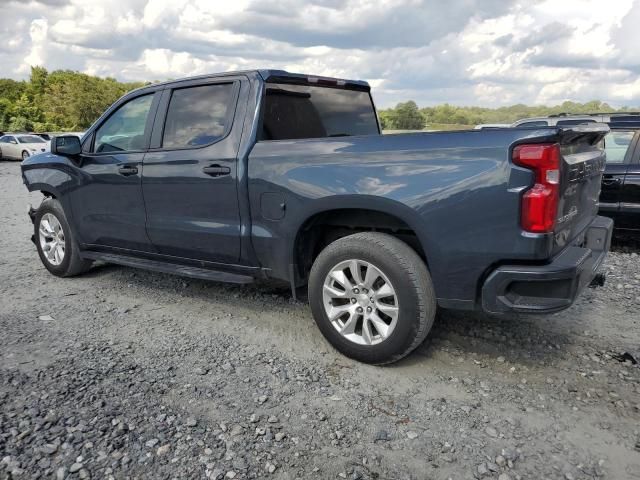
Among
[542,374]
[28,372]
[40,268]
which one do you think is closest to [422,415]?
[542,374]

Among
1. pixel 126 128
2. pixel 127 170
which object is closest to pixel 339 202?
pixel 127 170

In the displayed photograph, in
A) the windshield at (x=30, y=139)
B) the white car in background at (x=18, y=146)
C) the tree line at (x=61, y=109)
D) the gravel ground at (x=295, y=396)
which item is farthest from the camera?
the tree line at (x=61, y=109)

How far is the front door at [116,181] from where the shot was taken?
4.36 meters

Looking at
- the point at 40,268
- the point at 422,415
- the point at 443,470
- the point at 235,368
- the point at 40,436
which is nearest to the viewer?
the point at 443,470

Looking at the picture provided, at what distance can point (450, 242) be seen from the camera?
293 cm

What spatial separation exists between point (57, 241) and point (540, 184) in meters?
4.65

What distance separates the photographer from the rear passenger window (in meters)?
3.89

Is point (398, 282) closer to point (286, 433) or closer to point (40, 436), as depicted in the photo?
point (286, 433)

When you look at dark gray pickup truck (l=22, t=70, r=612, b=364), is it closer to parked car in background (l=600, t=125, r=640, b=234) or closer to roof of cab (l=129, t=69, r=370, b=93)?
roof of cab (l=129, t=69, r=370, b=93)

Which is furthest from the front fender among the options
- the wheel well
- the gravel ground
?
the wheel well

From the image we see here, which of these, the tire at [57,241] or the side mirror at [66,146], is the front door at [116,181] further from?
the tire at [57,241]

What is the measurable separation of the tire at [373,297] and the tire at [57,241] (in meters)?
2.96

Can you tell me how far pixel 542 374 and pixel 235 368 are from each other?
76.5 inches

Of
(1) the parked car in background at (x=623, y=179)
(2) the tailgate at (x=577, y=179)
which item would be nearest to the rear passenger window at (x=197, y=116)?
(2) the tailgate at (x=577, y=179)
